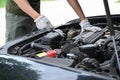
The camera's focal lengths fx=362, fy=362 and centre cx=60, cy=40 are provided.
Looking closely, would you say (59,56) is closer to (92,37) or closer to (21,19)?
(92,37)

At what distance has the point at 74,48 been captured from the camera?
2.80 metres

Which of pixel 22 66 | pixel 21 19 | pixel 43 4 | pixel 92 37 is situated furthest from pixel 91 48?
pixel 43 4

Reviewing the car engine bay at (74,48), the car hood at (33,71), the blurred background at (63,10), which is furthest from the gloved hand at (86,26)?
the blurred background at (63,10)

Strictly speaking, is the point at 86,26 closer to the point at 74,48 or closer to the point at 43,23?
the point at 43,23

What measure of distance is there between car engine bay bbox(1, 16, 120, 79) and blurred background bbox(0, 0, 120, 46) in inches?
189

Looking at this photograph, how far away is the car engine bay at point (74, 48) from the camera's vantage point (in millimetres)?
2463

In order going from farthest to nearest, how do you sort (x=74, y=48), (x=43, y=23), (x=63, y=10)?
(x=63, y=10) < (x=43, y=23) < (x=74, y=48)

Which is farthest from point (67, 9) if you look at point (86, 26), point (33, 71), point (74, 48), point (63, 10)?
point (33, 71)

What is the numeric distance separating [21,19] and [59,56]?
131 cm

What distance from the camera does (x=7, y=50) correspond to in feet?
9.48

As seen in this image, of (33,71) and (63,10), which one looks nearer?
(33,71)

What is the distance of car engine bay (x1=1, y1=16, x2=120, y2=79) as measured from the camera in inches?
97.0

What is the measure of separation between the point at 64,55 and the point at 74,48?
0.31 ft

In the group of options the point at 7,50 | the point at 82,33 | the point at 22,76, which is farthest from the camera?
the point at 82,33
